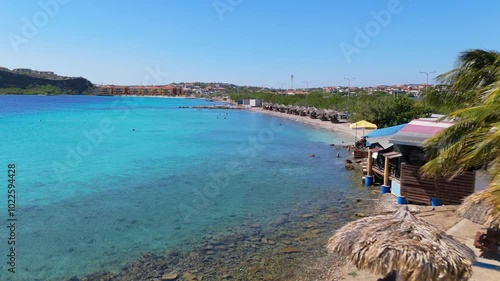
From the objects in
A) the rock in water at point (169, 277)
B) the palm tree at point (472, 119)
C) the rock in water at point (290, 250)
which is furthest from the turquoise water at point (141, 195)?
the palm tree at point (472, 119)

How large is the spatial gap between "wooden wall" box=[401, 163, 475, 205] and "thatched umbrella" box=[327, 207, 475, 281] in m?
7.19

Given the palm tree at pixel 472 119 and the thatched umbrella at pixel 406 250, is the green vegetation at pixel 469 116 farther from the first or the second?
the thatched umbrella at pixel 406 250

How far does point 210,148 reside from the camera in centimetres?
3084

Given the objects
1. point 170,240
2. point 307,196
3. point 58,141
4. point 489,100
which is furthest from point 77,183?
point 58,141

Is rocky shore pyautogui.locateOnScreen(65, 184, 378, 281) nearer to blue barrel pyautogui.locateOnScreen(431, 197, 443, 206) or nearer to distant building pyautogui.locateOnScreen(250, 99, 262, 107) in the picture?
blue barrel pyautogui.locateOnScreen(431, 197, 443, 206)

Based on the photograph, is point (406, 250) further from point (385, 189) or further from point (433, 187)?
point (385, 189)

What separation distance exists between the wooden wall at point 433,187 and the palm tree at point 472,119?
2.80m

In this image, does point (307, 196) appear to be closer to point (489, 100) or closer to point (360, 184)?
point (360, 184)

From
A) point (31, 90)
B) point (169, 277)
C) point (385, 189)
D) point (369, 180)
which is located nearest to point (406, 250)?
point (169, 277)

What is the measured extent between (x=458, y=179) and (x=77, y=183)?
16954 millimetres

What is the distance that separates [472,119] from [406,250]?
2.65 m

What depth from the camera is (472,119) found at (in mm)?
5863

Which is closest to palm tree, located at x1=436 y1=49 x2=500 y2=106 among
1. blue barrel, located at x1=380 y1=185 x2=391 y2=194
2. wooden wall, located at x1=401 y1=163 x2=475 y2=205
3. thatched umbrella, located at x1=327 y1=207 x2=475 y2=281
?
wooden wall, located at x1=401 y1=163 x2=475 y2=205

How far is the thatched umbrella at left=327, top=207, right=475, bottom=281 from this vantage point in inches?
183
